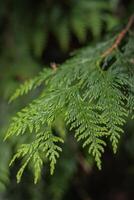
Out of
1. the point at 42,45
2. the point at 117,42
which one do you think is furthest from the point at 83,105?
the point at 42,45

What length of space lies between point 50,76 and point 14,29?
106cm

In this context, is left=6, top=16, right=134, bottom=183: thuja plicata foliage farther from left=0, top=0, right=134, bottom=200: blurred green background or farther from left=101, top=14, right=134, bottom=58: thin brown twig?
left=0, top=0, right=134, bottom=200: blurred green background

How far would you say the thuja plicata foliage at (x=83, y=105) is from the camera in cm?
119

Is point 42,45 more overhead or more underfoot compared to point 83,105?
more overhead

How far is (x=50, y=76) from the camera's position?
1.62m

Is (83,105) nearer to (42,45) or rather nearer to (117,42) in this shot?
(117,42)

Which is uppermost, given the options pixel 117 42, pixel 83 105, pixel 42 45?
pixel 42 45

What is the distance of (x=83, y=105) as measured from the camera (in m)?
1.25

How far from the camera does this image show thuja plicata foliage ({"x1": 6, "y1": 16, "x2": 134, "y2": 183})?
1.19 m

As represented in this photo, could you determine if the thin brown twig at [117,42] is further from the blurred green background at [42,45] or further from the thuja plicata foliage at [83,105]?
the blurred green background at [42,45]

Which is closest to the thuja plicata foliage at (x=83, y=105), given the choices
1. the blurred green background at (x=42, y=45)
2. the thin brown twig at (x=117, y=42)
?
the thin brown twig at (x=117, y=42)

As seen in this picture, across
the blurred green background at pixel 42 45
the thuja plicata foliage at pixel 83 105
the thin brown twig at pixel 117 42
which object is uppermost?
the blurred green background at pixel 42 45

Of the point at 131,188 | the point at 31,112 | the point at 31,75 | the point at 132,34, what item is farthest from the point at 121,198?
the point at 31,112

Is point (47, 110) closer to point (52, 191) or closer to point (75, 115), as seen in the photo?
point (75, 115)
